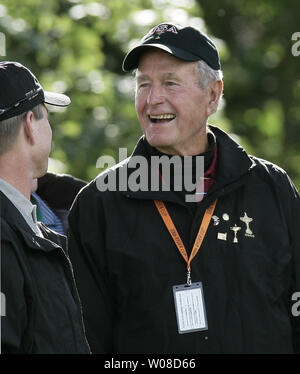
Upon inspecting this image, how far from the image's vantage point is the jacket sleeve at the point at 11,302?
10.0 feet

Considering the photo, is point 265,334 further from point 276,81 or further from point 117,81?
point 276,81

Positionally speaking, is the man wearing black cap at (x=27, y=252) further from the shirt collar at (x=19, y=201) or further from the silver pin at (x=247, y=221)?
the silver pin at (x=247, y=221)

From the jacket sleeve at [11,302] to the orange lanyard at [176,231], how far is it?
1.21 meters

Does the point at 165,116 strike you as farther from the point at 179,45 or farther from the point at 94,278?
the point at 94,278

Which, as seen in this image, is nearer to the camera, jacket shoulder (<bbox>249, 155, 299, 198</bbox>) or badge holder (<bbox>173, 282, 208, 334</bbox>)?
badge holder (<bbox>173, 282, 208, 334</bbox>)

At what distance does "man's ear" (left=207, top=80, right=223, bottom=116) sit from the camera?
460cm

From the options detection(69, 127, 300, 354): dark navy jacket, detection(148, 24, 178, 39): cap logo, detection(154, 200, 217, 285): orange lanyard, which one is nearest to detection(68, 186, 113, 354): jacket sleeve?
detection(69, 127, 300, 354): dark navy jacket

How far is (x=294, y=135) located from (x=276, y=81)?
3.65ft

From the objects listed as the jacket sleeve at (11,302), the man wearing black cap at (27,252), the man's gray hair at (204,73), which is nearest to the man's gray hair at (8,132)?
the man wearing black cap at (27,252)

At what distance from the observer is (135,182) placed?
4.33 meters

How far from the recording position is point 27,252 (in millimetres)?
3219

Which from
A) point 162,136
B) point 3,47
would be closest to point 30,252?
point 162,136

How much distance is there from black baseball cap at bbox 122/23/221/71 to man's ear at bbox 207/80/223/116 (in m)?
0.08

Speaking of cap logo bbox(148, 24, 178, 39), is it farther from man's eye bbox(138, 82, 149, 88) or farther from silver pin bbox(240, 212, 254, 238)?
silver pin bbox(240, 212, 254, 238)
